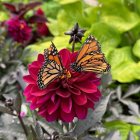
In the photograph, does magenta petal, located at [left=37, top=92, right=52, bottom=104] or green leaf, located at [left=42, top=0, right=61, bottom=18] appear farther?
green leaf, located at [left=42, top=0, right=61, bottom=18]

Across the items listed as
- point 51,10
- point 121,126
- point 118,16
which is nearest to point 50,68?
point 121,126

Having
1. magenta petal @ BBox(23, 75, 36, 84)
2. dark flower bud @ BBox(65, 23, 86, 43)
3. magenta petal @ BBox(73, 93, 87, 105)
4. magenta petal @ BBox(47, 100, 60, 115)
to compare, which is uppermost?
dark flower bud @ BBox(65, 23, 86, 43)

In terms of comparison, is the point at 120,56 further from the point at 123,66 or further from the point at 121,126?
the point at 121,126

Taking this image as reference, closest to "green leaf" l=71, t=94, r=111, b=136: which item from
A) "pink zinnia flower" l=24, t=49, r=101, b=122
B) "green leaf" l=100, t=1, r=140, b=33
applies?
"pink zinnia flower" l=24, t=49, r=101, b=122

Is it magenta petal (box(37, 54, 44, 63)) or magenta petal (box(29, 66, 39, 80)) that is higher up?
magenta petal (box(37, 54, 44, 63))

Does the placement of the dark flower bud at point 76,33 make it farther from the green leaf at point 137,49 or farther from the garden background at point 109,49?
the green leaf at point 137,49

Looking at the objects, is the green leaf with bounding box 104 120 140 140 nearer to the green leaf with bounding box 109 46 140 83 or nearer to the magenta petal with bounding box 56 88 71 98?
the green leaf with bounding box 109 46 140 83

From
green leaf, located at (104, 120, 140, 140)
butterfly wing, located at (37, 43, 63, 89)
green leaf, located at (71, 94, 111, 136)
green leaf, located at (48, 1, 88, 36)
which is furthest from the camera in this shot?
green leaf, located at (48, 1, 88, 36)

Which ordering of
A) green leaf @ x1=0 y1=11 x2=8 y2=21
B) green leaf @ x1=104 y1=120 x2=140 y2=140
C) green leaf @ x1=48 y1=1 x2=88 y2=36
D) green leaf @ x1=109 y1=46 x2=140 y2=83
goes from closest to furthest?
green leaf @ x1=104 y1=120 x2=140 y2=140, green leaf @ x1=109 y1=46 x2=140 y2=83, green leaf @ x1=48 y1=1 x2=88 y2=36, green leaf @ x1=0 y1=11 x2=8 y2=21

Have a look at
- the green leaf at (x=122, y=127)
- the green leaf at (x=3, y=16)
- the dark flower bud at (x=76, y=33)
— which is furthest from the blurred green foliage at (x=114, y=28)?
the dark flower bud at (x=76, y=33)
